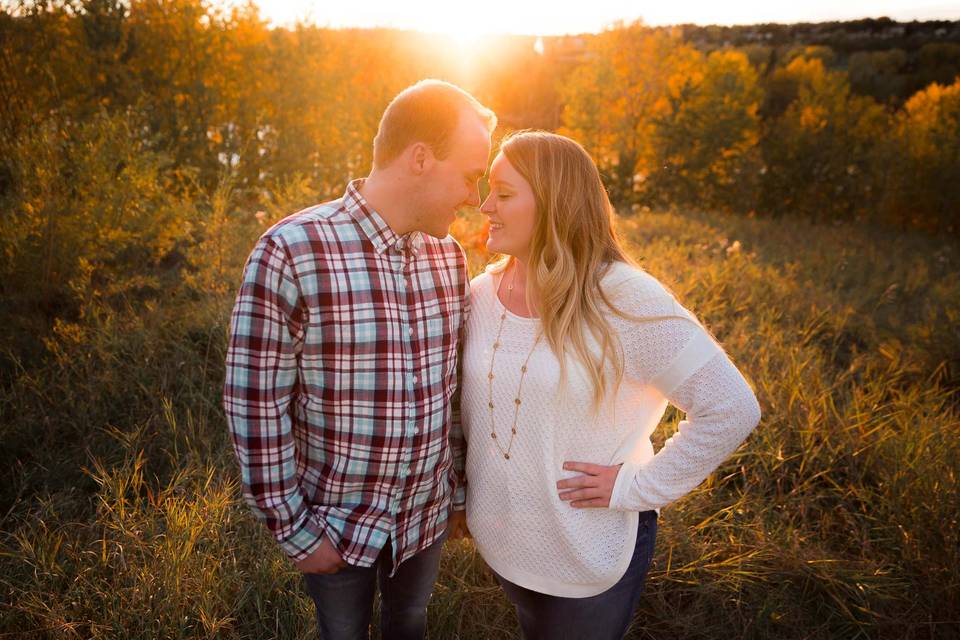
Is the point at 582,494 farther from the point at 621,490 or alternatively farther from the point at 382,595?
the point at 382,595

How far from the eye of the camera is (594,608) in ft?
5.57

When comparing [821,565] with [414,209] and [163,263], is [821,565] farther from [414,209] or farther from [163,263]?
[163,263]

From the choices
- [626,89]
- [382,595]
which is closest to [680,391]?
[382,595]

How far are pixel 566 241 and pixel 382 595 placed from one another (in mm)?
1366

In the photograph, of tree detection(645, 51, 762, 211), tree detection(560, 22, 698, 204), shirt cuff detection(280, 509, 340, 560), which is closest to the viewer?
shirt cuff detection(280, 509, 340, 560)

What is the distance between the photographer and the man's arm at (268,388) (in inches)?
55.7

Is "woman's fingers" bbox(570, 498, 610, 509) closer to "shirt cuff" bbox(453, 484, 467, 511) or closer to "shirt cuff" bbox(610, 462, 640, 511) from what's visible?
"shirt cuff" bbox(610, 462, 640, 511)

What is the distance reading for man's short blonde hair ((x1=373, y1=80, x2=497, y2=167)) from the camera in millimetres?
1635

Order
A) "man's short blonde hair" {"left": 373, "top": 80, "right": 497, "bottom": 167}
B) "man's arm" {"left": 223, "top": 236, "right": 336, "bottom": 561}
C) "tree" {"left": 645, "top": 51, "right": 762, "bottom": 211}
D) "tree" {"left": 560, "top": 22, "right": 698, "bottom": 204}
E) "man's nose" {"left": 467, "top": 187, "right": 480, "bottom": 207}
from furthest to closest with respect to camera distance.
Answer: "tree" {"left": 560, "top": 22, "right": 698, "bottom": 204}, "tree" {"left": 645, "top": 51, "right": 762, "bottom": 211}, "man's nose" {"left": 467, "top": 187, "right": 480, "bottom": 207}, "man's short blonde hair" {"left": 373, "top": 80, "right": 497, "bottom": 167}, "man's arm" {"left": 223, "top": 236, "right": 336, "bottom": 561}

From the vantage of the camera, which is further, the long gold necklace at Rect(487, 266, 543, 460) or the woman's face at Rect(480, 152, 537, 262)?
the woman's face at Rect(480, 152, 537, 262)

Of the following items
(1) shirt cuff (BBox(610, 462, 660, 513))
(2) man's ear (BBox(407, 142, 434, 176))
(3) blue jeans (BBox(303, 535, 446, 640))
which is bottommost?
(3) blue jeans (BBox(303, 535, 446, 640))

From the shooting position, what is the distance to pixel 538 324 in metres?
1.78

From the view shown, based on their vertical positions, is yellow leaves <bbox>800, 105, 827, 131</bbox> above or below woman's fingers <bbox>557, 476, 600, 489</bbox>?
above

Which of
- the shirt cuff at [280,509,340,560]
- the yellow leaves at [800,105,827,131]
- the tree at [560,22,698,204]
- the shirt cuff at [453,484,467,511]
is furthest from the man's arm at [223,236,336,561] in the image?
the yellow leaves at [800,105,827,131]
